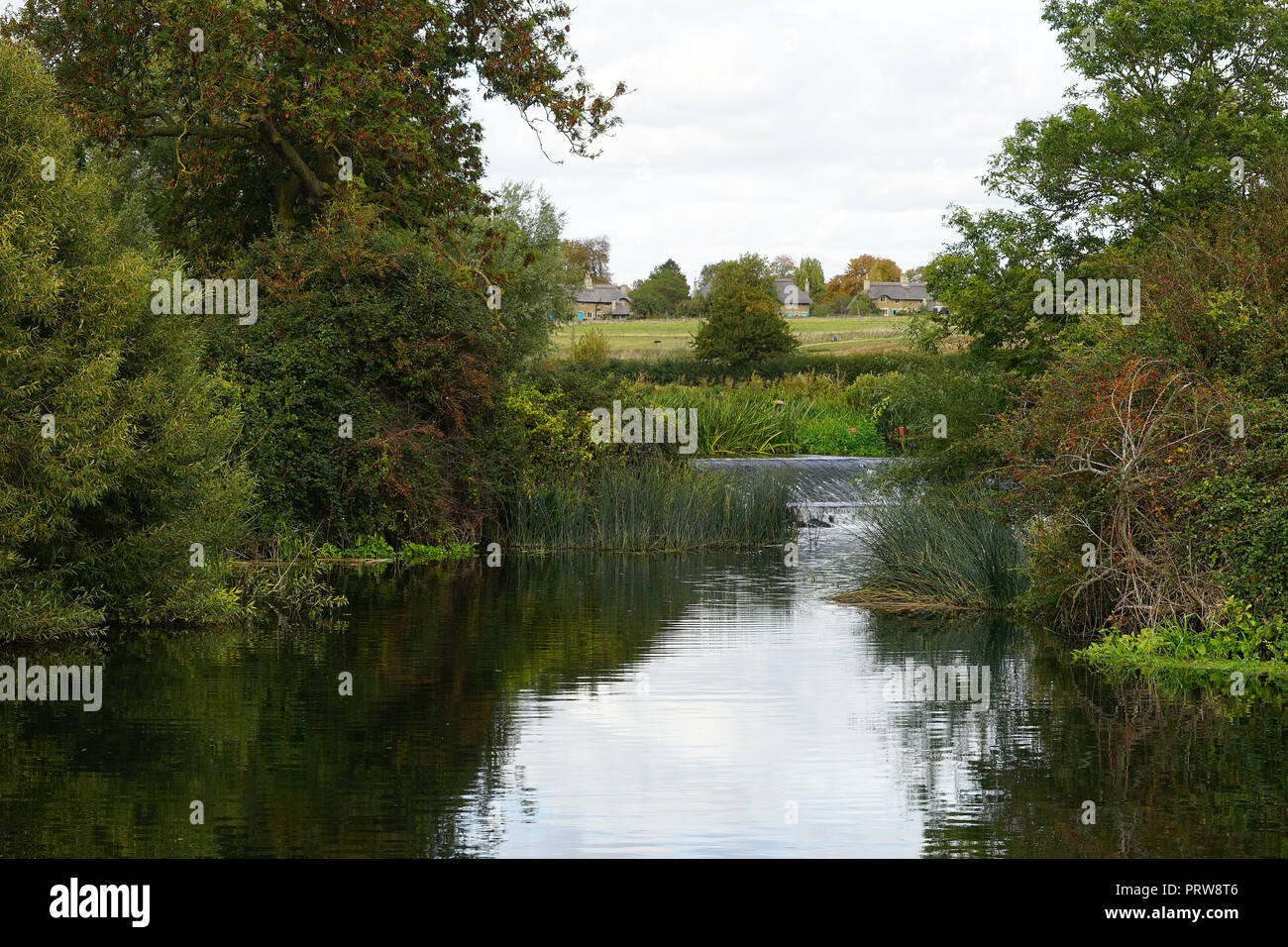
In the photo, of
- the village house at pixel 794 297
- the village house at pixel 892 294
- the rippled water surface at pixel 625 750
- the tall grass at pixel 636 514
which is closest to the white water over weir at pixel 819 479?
the tall grass at pixel 636 514

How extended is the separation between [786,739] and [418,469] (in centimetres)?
1309

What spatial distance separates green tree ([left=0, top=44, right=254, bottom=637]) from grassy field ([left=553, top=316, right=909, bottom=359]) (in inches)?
1933

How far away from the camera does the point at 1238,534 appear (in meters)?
12.1

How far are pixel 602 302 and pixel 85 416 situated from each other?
107066 millimetres

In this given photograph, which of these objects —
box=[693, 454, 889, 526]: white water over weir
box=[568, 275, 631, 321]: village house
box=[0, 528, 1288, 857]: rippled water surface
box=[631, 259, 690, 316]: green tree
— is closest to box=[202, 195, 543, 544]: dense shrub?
box=[693, 454, 889, 526]: white water over weir

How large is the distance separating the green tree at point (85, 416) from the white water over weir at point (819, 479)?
1352 cm

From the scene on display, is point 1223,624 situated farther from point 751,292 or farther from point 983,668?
point 751,292

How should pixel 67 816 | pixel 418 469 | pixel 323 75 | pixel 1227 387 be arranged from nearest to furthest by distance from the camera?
pixel 67 816, pixel 1227 387, pixel 418 469, pixel 323 75

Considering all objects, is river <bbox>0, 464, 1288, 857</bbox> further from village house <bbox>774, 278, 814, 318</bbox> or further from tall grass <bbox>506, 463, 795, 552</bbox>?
village house <bbox>774, 278, 814, 318</bbox>

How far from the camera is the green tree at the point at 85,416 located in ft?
40.4

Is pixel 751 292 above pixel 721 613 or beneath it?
above

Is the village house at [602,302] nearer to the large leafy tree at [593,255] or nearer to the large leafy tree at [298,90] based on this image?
the large leafy tree at [593,255]

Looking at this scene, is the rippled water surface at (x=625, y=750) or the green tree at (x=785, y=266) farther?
the green tree at (x=785, y=266)

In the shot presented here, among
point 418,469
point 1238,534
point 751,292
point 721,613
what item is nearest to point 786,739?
point 1238,534
